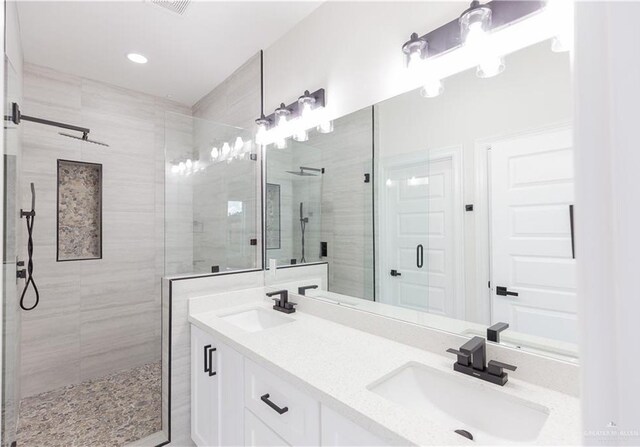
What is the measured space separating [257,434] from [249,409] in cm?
10

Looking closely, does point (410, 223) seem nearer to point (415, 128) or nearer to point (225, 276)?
point (415, 128)

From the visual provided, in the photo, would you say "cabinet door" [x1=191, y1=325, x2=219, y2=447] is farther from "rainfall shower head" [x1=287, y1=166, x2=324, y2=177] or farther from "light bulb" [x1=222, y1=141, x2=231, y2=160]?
"light bulb" [x1=222, y1=141, x2=231, y2=160]

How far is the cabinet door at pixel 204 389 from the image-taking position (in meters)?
1.71

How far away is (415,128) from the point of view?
1504mm

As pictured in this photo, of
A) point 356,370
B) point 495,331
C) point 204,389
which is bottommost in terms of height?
point 204,389

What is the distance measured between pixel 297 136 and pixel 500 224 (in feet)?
4.63

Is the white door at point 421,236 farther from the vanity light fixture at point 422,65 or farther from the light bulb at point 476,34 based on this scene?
the light bulb at point 476,34

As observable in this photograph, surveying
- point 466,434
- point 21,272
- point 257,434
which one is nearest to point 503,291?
point 466,434

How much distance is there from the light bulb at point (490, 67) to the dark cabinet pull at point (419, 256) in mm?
766

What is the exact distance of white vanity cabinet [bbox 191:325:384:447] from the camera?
1044 mm

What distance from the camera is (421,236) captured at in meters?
1.51

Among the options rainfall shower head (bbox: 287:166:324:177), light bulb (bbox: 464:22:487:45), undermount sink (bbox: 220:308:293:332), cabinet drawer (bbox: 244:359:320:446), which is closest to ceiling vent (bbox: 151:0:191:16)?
rainfall shower head (bbox: 287:166:324:177)

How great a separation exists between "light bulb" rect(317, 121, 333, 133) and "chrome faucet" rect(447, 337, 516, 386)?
4.54 feet

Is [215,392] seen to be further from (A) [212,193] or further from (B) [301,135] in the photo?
(B) [301,135]
